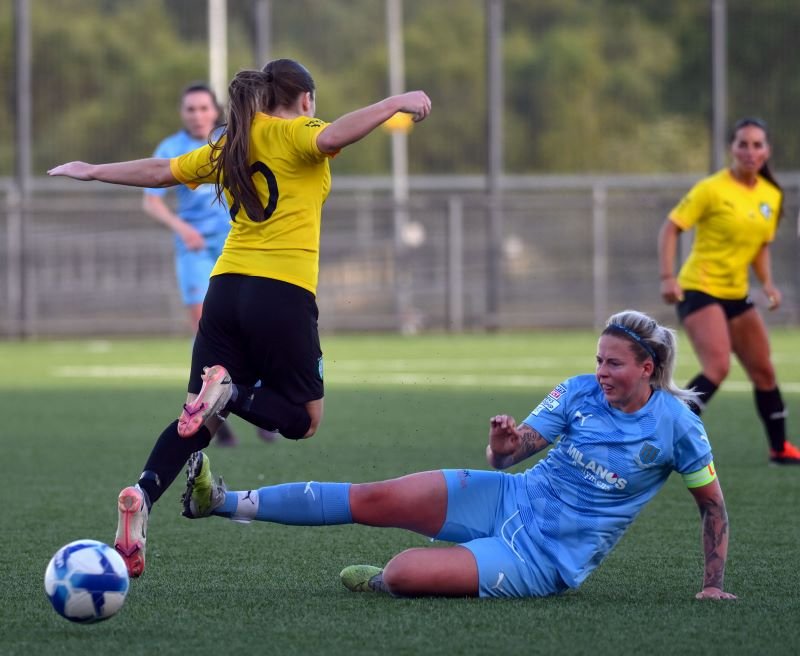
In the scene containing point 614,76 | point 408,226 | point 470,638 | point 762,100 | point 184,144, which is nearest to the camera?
point 470,638

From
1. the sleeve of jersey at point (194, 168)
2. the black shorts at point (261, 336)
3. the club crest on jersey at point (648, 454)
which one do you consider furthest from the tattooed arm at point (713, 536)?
the sleeve of jersey at point (194, 168)

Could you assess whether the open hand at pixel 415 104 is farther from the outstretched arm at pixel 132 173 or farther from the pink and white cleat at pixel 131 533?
the pink and white cleat at pixel 131 533

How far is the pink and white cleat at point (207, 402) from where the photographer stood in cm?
514

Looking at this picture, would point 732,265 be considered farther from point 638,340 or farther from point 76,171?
point 76,171

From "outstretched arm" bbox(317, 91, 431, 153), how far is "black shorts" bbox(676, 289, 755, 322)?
4053 millimetres

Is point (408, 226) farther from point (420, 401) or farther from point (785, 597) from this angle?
point (785, 597)

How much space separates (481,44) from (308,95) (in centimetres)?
3399

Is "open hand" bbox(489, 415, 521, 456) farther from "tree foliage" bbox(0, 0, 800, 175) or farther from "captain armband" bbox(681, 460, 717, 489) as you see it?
"tree foliage" bbox(0, 0, 800, 175)

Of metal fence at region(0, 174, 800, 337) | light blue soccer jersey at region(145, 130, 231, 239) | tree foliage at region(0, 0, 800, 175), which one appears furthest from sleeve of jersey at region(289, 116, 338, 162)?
tree foliage at region(0, 0, 800, 175)

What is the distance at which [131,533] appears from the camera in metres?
4.84

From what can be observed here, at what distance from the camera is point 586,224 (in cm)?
2300

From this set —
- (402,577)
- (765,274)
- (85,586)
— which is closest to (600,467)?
(402,577)

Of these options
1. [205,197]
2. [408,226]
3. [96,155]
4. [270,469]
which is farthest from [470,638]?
[96,155]

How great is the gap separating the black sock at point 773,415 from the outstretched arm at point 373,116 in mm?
4426
